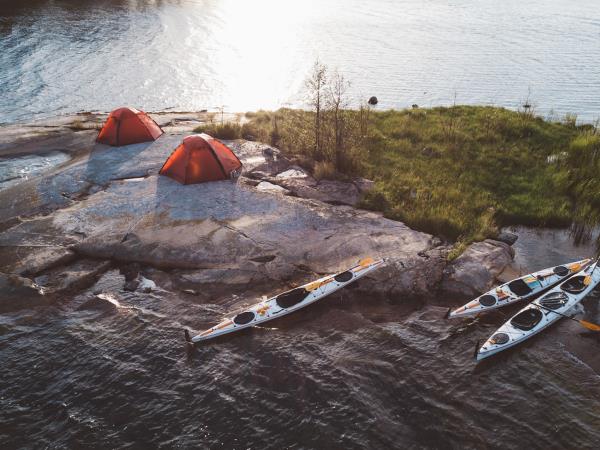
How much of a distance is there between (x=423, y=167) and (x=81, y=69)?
31.2 metres

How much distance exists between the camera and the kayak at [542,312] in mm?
10297

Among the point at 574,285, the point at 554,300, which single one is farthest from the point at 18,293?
the point at 574,285

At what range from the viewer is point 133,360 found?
1017 cm

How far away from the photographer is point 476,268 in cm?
1271

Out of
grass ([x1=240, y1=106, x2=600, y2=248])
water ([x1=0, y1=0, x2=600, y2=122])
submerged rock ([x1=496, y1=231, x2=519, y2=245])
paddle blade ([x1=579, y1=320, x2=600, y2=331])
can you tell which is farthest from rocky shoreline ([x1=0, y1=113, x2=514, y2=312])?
water ([x1=0, y1=0, x2=600, y2=122])

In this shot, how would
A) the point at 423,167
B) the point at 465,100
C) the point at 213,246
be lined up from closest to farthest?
the point at 213,246 → the point at 423,167 → the point at 465,100

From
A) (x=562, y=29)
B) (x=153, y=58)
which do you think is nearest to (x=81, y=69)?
(x=153, y=58)

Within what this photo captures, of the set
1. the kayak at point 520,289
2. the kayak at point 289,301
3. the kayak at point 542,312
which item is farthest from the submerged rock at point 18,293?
the kayak at point 542,312

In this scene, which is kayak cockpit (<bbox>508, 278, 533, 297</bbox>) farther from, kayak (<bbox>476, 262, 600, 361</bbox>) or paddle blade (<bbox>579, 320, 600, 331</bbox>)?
paddle blade (<bbox>579, 320, 600, 331</bbox>)

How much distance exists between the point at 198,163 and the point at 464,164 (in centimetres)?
1106

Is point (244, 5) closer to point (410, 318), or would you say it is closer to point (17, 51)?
point (17, 51)

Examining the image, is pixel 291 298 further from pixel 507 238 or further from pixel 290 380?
pixel 507 238

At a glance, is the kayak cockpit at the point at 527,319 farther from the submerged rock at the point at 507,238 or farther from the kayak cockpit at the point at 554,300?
the submerged rock at the point at 507,238

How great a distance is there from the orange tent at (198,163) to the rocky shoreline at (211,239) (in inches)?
17.4
